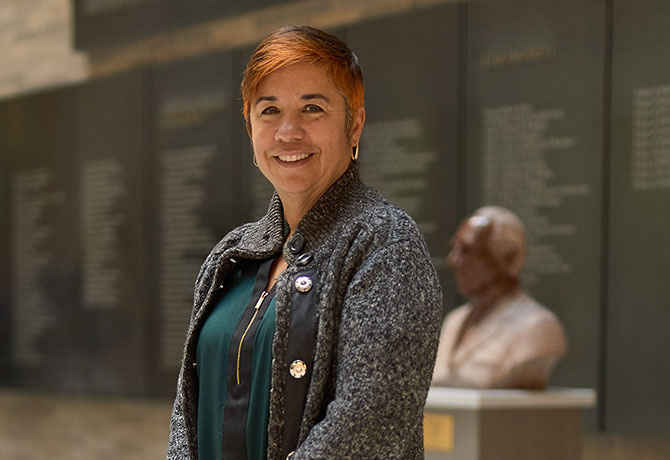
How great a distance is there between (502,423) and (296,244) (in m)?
2.36

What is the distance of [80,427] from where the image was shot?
25.2 feet

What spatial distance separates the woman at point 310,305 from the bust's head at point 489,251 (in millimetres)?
2424

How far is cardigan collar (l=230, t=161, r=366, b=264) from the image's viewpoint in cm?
191

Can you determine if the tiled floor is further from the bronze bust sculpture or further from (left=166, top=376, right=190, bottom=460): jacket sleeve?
(left=166, top=376, right=190, bottom=460): jacket sleeve

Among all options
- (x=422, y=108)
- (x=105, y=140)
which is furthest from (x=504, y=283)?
(x=105, y=140)

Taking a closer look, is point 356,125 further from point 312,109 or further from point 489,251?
point 489,251

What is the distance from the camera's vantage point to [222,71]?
645 cm

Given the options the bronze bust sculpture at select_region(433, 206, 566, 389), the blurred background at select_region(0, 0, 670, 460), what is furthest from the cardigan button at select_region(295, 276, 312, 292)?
the blurred background at select_region(0, 0, 670, 460)

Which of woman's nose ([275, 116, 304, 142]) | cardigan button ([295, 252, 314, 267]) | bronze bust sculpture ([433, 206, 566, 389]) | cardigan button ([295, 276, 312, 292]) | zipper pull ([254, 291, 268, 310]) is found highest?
woman's nose ([275, 116, 304, 142])

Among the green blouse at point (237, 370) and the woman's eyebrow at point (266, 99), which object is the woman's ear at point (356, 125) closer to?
the woman's eyebrow at point (266, 99)

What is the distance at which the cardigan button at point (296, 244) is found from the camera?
1905 mm

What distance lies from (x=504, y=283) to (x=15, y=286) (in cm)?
494

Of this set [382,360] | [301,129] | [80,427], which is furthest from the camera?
[80,427]

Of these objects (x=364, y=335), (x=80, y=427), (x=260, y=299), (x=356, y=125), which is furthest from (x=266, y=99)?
(x=80, y=427)
